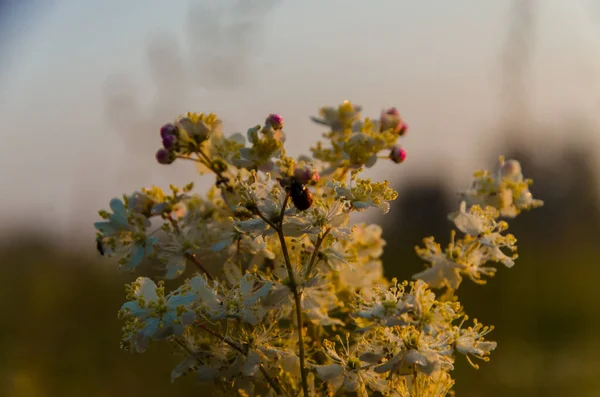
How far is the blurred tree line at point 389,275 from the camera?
240cm

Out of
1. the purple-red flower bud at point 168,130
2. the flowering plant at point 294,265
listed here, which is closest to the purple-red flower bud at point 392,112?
the flowering plant at point 294,265

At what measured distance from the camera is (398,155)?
1.16m

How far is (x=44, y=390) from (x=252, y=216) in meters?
1.52

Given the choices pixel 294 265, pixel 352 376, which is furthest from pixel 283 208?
pixel 352 376

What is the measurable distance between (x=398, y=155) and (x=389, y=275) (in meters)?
2.13

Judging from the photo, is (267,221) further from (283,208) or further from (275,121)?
(275,121)

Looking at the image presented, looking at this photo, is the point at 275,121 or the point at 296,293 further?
the point at 275,121

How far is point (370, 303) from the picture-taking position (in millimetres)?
1014

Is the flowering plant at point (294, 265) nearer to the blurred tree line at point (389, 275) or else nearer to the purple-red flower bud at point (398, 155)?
the purple-red flower bud at point (398, 155)

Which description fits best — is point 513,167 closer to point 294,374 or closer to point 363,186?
point 363,186

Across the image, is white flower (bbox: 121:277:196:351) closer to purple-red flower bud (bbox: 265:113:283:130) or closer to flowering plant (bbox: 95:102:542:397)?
flowering plant (bbox: 95:102:542:397)

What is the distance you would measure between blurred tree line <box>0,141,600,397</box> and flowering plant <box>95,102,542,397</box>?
38 centimetres

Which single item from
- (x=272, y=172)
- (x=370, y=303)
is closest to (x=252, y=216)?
(x=272, y=172)

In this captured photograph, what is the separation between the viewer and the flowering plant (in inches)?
37.8
